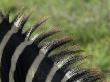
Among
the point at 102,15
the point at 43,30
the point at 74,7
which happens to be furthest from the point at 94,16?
the point at 43,30

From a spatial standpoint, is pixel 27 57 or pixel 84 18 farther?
pixel 84 18

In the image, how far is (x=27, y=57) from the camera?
2264mm

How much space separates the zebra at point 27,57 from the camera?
2.23 metres

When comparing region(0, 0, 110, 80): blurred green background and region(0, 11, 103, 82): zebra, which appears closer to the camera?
region(0, 11, 103, 82): zebra

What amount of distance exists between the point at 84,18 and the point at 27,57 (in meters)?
6.28

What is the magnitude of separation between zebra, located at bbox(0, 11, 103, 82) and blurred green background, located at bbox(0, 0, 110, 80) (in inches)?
188

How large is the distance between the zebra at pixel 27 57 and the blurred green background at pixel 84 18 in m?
4.77

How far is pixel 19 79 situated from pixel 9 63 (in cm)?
8

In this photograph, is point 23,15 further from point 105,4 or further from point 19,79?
point 105,4

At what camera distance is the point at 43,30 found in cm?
240

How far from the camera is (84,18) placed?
8.50 m

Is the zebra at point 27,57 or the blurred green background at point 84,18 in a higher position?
the blurred green background at point 84,18

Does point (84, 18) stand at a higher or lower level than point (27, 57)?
higher

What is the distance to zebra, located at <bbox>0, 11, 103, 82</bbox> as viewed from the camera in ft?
7.32
